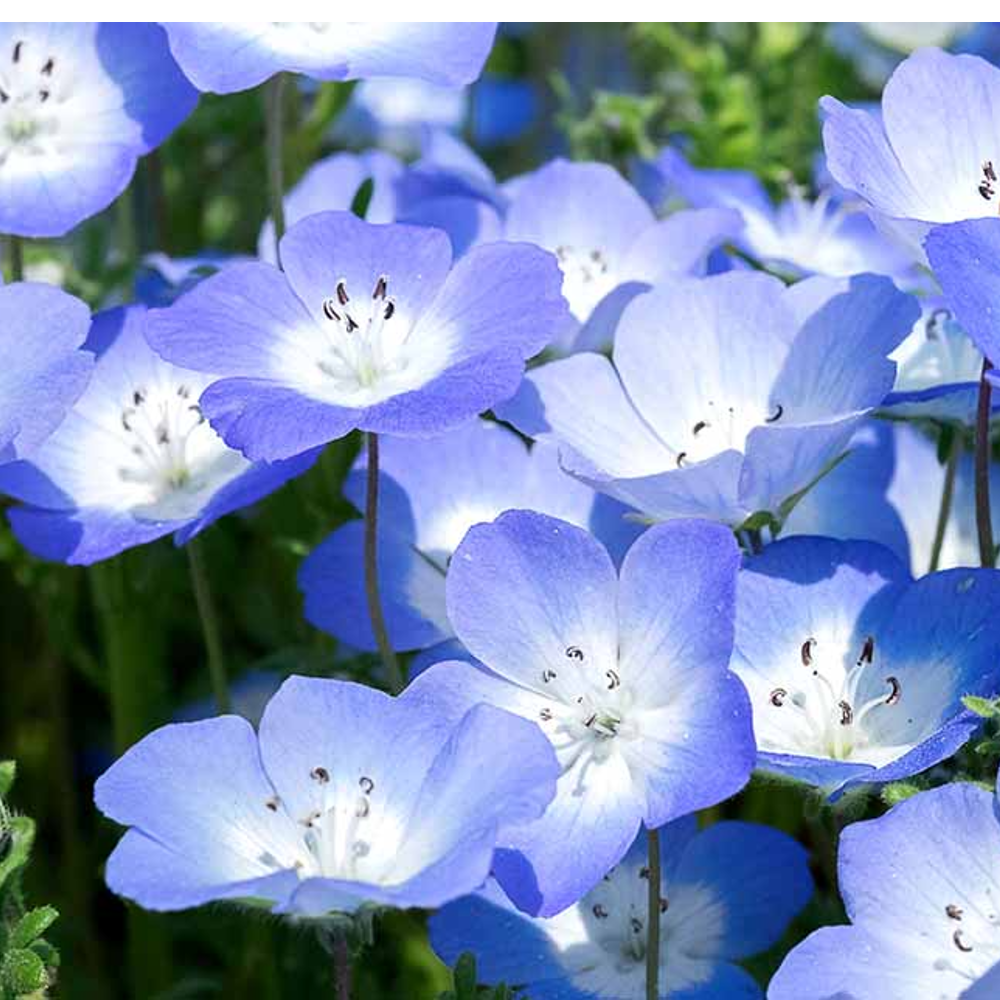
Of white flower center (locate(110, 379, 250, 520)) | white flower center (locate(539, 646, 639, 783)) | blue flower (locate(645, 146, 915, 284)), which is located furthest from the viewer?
blue flower (locate(645, 146, 915, 284))

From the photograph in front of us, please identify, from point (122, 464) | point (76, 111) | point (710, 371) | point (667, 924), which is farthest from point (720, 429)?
point (76, 111)

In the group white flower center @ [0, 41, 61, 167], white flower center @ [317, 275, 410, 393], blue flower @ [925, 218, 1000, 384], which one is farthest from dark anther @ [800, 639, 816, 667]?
white flower center @ [0, 41, 61, 167]

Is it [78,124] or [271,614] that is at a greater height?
[78,124]

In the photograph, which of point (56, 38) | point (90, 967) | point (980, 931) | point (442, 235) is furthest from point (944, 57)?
point (90, 967)

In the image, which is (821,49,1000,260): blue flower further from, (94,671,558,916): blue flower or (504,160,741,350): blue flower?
(94,671,558,916): blue flower

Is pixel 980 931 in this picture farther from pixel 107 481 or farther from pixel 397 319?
pixel 107 481

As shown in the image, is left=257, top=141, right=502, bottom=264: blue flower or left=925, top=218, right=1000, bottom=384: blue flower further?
left=257, top=141, right=502, bottom=264: blue flower

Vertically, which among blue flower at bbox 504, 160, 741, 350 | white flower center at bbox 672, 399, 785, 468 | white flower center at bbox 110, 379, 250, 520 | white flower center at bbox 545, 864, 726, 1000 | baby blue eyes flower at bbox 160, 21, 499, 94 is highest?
baby blue eyes flower at bbox 160, 21, 499, 94

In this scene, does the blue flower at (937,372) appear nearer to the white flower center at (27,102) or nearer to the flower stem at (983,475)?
the flower stem at (983,475)
